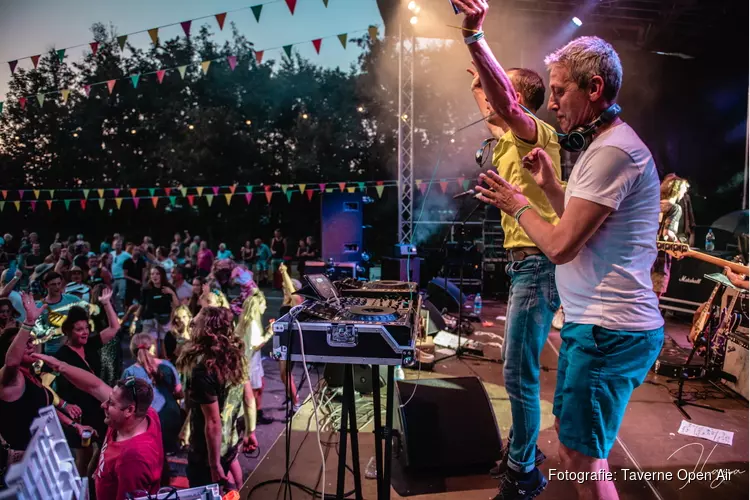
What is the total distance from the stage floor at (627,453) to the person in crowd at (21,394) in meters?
1.38

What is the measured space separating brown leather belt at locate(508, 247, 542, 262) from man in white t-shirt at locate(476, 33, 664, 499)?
0.54 m

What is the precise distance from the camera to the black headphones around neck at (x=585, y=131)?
143 centimetres

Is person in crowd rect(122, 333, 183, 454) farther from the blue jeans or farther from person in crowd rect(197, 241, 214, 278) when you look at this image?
person in crowd rect(197, 241, 214, 278)

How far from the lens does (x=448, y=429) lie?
8.36ft

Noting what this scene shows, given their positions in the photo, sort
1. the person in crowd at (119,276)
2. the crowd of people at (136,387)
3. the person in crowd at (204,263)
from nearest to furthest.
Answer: the crowd of people at (136,387), the person in crowd at (119,276), the person in crowd at (204,263)

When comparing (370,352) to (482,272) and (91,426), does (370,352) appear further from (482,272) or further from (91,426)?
(482,272)

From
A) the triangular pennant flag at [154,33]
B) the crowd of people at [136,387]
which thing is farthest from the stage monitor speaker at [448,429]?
the triangular pennant flag at [154,33]

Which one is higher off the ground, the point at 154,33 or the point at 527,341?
the point at 154,33

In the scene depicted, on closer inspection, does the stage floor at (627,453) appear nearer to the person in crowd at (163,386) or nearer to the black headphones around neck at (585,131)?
the person in crowd at (163,386)

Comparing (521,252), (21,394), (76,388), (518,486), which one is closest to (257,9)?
(76,388)

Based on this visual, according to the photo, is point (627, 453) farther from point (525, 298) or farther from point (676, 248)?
point (676, 248)

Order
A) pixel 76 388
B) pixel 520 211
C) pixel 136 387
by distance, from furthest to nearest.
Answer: pixel 76 388, pixel 136 387, pixel 520 211

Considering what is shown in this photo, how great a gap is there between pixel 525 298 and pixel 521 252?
221mm
